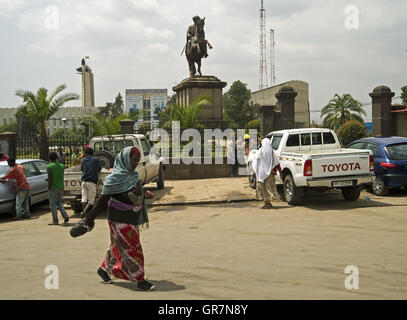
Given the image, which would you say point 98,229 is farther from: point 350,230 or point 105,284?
point 350,230

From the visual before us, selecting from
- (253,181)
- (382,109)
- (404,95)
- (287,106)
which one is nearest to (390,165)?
(253,181)

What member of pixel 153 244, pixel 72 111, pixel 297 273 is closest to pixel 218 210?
pixel 153 244

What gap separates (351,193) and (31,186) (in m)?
8.78

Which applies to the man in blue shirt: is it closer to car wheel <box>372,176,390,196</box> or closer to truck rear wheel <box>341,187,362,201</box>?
truck rear wheel <box>341,187,362,201</box>

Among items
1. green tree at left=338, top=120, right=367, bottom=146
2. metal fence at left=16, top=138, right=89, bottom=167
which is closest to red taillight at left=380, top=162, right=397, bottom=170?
green tree at left=338, top=120, right=367, bottom=146

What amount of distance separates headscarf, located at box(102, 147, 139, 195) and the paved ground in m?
1.17

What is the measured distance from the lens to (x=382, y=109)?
1998 centimetres

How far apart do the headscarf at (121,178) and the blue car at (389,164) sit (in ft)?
28.6

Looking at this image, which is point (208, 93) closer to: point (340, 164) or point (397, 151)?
point (397, 151)

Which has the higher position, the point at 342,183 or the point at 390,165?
the point at 390,165

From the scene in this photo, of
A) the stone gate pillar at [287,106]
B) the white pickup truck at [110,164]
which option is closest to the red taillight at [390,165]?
the white pickup truck at [110,164]

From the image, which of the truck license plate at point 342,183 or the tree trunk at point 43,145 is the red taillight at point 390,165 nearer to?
the truck license plate at point 342,183

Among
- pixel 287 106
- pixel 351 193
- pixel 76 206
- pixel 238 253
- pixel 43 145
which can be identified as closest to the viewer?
pixel 238 253

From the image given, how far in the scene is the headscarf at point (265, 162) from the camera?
11.5 m
